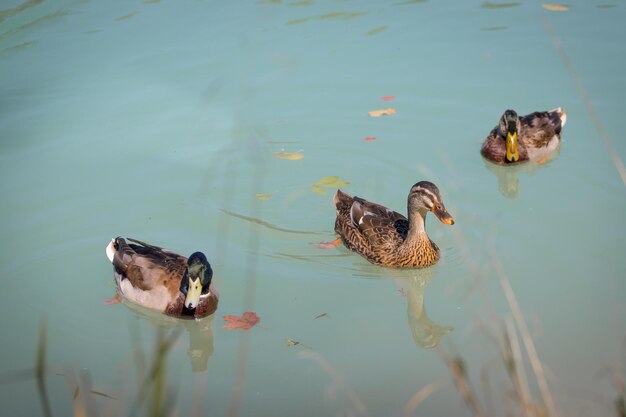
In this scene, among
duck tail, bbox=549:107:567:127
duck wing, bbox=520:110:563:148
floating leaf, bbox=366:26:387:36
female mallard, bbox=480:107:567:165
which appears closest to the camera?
female mallard, bbox=480:107:567:165

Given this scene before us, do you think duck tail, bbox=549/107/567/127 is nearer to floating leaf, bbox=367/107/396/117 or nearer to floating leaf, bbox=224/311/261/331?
floating leaf, bbox=367/107/396/117

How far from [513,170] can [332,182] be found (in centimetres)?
195

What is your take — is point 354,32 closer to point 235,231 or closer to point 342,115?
point 342,115

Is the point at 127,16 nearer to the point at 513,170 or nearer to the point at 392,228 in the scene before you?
the point at 513,170

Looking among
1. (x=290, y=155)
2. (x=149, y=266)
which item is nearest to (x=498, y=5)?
(x=290, y=155)

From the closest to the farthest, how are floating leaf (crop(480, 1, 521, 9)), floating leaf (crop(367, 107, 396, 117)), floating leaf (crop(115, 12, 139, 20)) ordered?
floating leaf (crop(367, 107, 396, 117)) → floating leaf (crop(480, 1, 521, 9)) → floating leaf (crop(115, 12, 139, 20))

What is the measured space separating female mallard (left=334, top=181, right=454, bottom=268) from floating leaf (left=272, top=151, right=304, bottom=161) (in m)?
1.15

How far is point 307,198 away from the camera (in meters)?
8.45

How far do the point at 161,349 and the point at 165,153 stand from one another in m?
6.83

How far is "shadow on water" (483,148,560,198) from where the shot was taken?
8.75 meters

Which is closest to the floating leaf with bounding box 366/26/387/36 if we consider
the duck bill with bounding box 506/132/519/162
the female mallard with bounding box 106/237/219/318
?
the duck bill with bounding box 506/132/519/162

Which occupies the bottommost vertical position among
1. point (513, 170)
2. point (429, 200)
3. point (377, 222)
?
point (513, 170)

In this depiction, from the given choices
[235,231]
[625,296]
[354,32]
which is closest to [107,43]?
[354,32]

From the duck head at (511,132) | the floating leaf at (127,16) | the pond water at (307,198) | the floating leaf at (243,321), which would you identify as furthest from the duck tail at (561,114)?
the floating leaf at (127,16)
